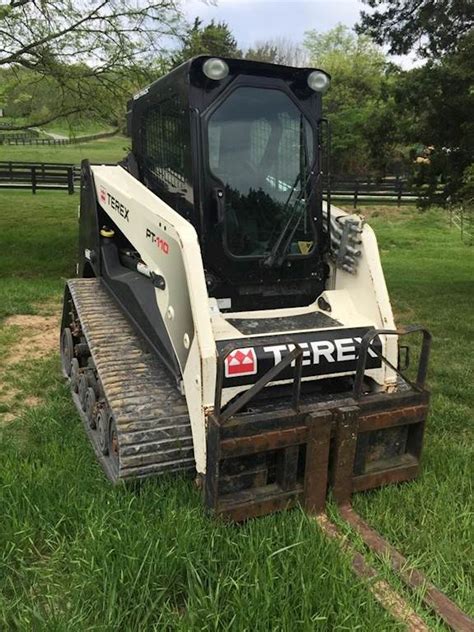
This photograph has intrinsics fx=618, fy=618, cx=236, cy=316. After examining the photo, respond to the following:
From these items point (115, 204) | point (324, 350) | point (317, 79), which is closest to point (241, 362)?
point (324, 350)

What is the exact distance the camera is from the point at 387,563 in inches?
118

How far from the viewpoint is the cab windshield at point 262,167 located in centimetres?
395

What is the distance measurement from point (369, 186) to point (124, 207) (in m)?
23.1

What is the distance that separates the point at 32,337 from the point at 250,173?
460 centimetres

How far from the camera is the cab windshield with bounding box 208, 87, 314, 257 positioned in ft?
13.0

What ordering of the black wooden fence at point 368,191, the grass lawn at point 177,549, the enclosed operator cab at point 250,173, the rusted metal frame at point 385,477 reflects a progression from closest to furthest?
the grass lawn at point 177,549
the rusted metal frame at point 385,477
the enclosed operator cab at point 250,173
the black wooden fence at point 368,191

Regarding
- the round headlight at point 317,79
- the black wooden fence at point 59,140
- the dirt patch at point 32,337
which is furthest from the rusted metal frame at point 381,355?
the black wooden fence at point 59,140

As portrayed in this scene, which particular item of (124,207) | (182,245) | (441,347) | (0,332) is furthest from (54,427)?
(441,347)

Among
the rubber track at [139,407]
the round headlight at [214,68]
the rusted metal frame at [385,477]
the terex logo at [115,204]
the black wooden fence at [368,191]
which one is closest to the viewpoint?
the rubber track at [139,407]

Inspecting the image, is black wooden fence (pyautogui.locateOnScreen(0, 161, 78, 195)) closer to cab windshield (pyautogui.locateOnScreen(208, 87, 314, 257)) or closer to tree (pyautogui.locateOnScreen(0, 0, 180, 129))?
tree (pyautogui.locateOnScreen(0, 0, 180, 129))

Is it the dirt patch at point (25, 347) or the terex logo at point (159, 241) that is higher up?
the terex logo at point (159, 241)

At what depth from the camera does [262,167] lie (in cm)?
405

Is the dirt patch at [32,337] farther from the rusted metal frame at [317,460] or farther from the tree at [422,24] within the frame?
the tree at [422,24]

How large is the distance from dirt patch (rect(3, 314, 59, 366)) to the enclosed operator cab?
3.37m
